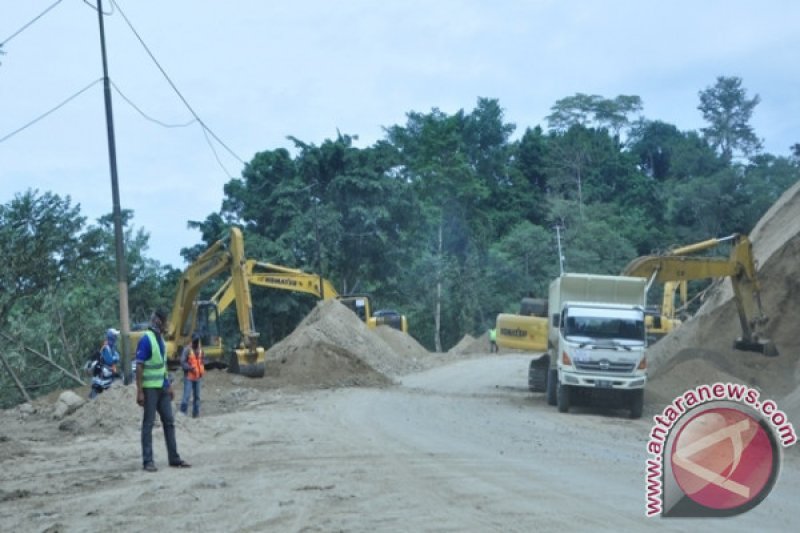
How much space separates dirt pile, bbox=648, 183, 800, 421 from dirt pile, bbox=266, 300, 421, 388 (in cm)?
952

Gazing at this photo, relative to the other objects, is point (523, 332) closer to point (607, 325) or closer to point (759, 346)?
point (759, 346)

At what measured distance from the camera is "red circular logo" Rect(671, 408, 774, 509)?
6762 millimetres

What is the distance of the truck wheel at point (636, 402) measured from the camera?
22814 millimetres

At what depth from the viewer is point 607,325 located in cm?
2312

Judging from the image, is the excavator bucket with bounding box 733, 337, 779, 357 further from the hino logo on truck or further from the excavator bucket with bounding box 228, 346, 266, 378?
the excavator bucket with bounding box 228, 346, 266, 378

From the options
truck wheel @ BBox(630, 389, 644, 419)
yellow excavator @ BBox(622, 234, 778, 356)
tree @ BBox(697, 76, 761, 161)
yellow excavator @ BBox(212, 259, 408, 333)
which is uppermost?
tree @ BBox(697, 76, 761, 161)

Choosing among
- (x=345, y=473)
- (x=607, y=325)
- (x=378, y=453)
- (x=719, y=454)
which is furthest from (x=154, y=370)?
(x=607, y=325)

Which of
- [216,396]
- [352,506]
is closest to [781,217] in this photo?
[216,396]

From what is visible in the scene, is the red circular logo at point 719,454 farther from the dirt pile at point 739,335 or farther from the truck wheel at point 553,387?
the dirt pile at point 739,335

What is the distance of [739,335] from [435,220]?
3652cm

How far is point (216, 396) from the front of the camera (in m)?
27.4

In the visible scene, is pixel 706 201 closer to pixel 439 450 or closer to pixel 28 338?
pixel 28 338

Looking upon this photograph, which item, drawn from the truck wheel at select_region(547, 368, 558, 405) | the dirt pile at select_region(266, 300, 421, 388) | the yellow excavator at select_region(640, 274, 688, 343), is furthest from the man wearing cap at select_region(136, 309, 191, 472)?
the yellow excavator at select_region(640, 274, 688, 343)

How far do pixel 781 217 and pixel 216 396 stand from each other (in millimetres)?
22870
